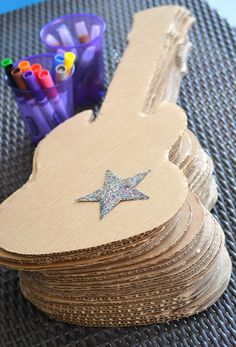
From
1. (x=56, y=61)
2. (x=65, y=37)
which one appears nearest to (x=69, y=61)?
(x=56, y=61)

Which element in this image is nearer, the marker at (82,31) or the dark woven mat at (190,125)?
the dark woven mat at (190,125)

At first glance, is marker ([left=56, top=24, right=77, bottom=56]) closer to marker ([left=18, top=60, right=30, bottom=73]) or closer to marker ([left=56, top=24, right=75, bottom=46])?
marker ([left=56, top=24, right=75, bottom=46])

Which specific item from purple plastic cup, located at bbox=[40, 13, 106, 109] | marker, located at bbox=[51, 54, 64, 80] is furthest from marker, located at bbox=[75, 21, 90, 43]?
marker, located at bbox=[51, 54, 64, 80]

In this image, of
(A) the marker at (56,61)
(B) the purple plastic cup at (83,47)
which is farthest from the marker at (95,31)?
(A) the marker at (56,61)

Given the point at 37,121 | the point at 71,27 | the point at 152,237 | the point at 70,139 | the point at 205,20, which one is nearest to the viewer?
the point at 152,237

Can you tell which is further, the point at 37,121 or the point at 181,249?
the point at 37,121

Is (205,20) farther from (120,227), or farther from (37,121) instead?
(120,227)

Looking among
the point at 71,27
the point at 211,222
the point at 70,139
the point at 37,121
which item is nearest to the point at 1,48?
the point at 71,27

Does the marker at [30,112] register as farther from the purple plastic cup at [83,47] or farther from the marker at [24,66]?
the purple plastic cup at [83,47]
